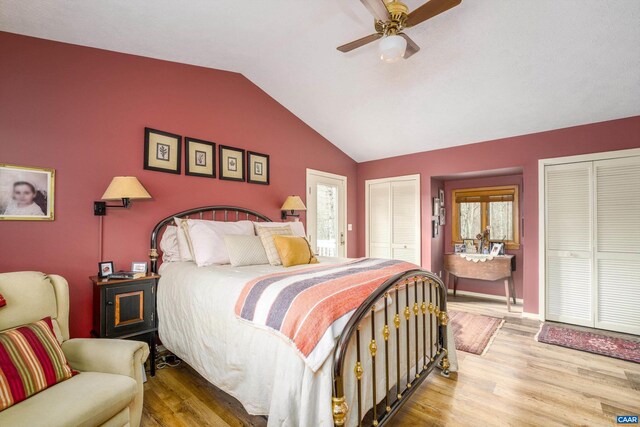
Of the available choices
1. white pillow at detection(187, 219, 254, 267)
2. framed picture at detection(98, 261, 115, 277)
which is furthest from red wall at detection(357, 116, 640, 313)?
framed picture at detection(98, 261, 115, 277)

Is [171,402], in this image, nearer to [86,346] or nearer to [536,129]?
[86,346]

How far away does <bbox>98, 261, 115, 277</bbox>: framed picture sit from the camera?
2.38m

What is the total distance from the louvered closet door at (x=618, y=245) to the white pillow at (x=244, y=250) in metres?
3.74

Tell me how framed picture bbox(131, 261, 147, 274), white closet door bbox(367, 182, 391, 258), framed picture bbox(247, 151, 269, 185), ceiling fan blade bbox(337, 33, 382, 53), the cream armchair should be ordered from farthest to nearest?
white closet door bbox(367, 182, 391, 258), framed picture bbox(247, 151, 269, 185), framed picture bbox(131, 261, 147, 274), ceiling fan blade bbox(337, 33, 382, 53), the cream armchair

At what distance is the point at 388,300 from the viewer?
1.77 metres

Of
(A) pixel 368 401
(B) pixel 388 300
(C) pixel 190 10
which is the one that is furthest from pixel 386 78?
(A) pixel 368 401

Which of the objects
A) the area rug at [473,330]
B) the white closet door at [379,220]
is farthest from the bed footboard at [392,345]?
the white closet door at [379,220]

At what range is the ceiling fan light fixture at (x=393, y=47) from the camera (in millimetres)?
1953

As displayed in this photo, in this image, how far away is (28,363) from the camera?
1333 millimetres

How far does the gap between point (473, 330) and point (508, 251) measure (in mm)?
1850

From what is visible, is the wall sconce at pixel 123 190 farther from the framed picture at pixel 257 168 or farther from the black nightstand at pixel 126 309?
the framed picture at pixel 257 168

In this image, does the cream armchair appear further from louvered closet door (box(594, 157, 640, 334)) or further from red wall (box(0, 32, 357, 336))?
louvered closet door (box(594, 157, 640, 334))

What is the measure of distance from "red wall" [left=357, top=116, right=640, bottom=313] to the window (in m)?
0.51

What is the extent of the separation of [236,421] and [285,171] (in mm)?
2897
